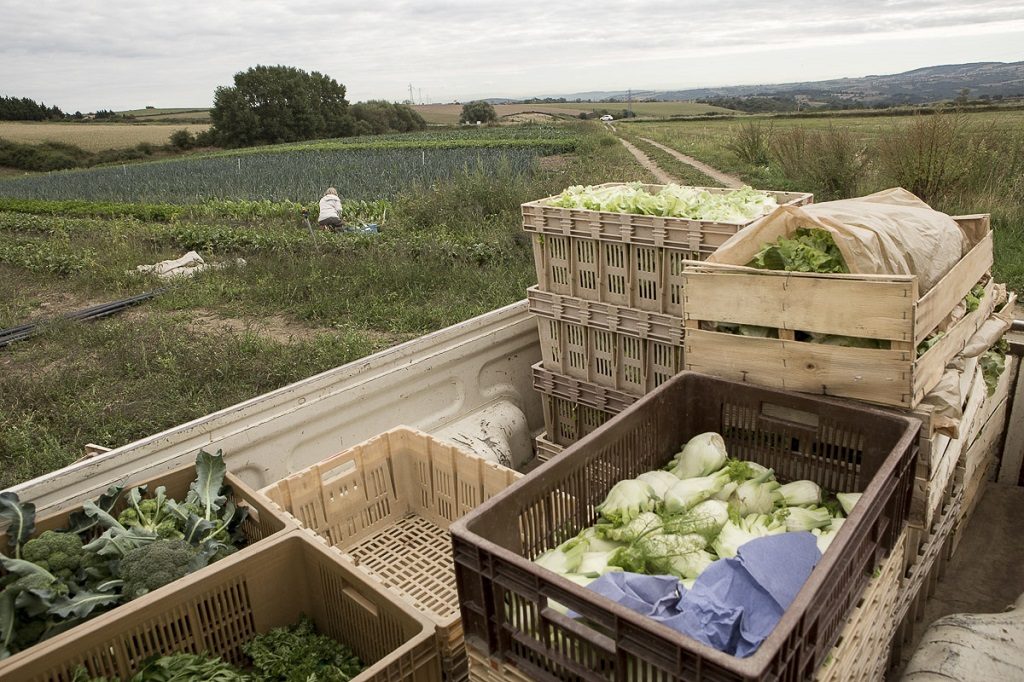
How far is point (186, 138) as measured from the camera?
52688mm

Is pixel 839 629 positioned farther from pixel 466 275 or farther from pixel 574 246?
pixel 466 275

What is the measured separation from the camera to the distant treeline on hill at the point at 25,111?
58.8 meters

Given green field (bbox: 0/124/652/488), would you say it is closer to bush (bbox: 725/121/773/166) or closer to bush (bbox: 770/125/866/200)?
bush (bbox: 770/125/866/200)

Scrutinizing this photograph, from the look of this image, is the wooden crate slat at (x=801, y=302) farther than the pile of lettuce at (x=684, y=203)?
No

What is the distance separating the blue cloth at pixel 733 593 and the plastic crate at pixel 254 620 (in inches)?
26.6

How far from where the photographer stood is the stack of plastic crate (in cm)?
326

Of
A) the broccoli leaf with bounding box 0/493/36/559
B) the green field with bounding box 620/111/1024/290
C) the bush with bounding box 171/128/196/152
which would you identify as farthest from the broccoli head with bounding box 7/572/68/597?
the bush with bounding box 171/128/196/152

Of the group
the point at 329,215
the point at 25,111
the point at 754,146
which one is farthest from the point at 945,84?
the point at 25,111

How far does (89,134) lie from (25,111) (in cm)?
1172

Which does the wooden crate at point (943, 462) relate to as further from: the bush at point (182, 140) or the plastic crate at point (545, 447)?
the bush at point (182, 140)

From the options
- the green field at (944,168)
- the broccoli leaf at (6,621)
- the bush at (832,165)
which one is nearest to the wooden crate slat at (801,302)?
the broccoli leaf at (6,621)

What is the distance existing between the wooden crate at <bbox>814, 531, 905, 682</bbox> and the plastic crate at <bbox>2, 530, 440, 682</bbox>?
1106mm

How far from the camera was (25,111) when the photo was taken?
60938 millimetres

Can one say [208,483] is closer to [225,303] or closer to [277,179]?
[225,303]
